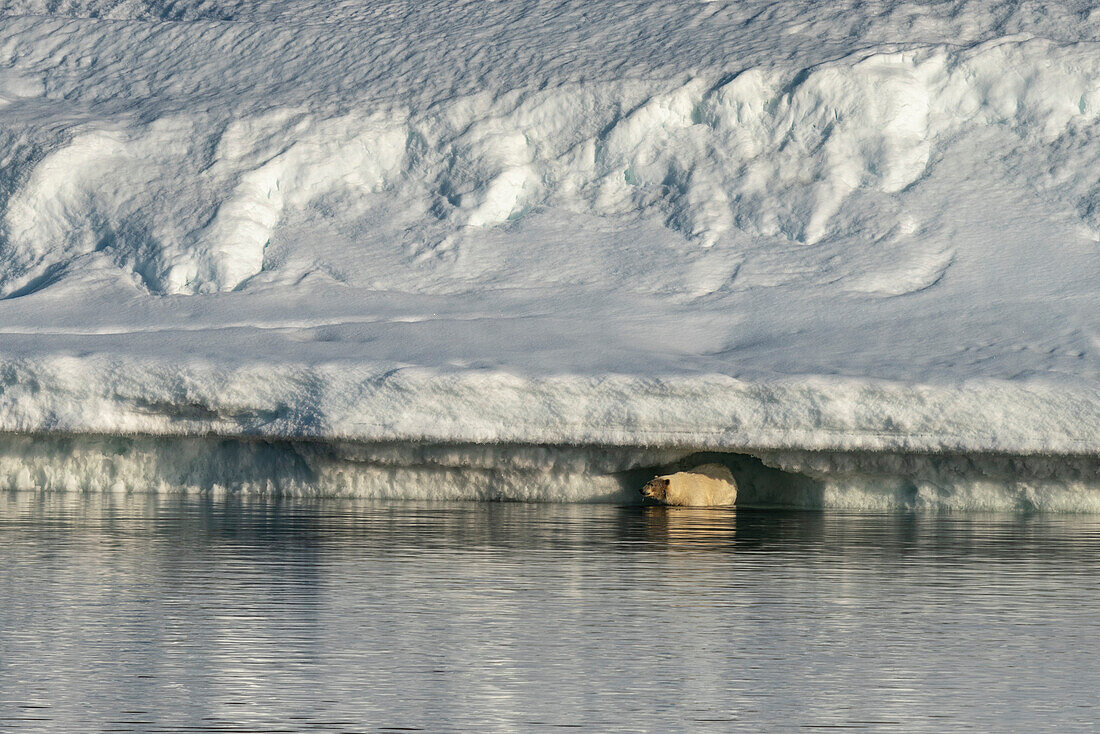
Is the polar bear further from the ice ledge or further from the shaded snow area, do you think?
the ice ledge

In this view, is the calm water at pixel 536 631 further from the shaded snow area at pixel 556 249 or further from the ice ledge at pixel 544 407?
the shaded snow area at pixel 556 249

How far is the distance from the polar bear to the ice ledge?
0.93 m

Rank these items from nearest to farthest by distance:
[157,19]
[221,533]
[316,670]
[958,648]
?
[316,670], [958,648], [221,533], [157,19]

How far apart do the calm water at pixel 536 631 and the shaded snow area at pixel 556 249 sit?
2.62 metres

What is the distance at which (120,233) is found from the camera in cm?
1780

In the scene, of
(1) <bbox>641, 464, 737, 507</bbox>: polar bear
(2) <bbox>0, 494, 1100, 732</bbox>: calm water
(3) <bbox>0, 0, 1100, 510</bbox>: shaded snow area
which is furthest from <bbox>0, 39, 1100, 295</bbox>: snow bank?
(2) <bbox>0, 494, 1100, 732</bbox>: calm water

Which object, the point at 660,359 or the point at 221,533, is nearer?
the point at 221,533

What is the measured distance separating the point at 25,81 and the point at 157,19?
2486mm

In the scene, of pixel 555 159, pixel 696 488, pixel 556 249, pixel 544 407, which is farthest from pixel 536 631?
pixel 555 159

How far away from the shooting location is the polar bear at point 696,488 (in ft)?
46.5

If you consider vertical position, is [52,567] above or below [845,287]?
below

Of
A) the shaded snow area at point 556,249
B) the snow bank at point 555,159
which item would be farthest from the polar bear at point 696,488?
the snow bank at point 555,159

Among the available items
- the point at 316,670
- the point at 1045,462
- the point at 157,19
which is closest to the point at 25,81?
the point at 157,19

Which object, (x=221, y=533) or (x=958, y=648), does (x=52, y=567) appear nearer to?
(x=221, y=533)
